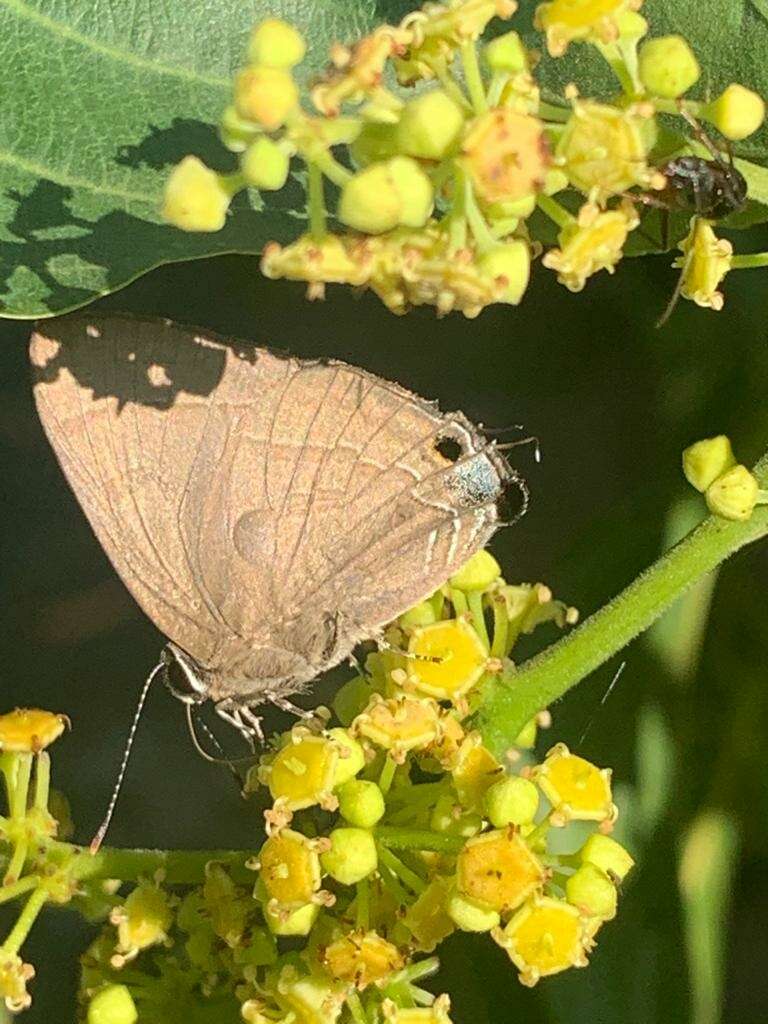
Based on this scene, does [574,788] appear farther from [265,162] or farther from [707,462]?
[265,162]

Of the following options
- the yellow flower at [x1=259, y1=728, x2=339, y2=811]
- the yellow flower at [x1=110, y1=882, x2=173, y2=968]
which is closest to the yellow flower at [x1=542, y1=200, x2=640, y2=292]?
the yellow flower at [x1=259, y1=728, x2=339, y2=811]

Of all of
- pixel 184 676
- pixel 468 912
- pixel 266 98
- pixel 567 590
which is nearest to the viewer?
pixel 266 98

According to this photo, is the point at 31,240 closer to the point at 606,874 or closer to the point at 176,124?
the point at 176,124

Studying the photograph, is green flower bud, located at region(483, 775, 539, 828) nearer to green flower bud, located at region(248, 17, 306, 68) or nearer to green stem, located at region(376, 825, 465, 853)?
green stem, located at region(376, 825, 465, 853)

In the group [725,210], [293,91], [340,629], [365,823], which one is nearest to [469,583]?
[340,629]

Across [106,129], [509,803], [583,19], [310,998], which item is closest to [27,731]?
[310,998]

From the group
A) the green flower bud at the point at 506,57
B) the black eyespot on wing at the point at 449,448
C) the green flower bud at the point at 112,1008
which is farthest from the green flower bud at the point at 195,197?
the green flower bud at the point at 112,1008
